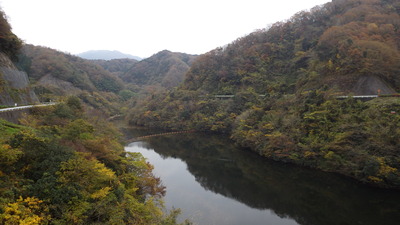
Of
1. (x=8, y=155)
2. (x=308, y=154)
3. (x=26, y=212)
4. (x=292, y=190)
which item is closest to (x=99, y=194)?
(x=26, y=212)

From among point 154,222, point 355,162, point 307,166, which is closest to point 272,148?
point 307,166

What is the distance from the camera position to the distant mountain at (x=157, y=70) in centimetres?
12900

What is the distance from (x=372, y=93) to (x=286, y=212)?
2243 centimetres

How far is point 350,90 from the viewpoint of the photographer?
32812mm

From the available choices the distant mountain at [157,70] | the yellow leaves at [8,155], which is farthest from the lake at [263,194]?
the distant mountain at [157,70]

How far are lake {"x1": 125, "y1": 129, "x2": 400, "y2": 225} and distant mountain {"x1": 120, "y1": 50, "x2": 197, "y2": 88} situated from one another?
311 ft

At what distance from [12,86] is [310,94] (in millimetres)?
34503

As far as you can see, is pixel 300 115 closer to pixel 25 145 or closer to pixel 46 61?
pixel 25 145

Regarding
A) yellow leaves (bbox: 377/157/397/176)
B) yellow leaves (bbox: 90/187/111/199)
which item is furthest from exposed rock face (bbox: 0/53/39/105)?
yellow leaves (bbox: 377/157/397/176)

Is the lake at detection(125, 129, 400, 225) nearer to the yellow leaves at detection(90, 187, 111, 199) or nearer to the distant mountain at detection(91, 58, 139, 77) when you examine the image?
the yellow leaves at detection(90, 187, 111, 199)

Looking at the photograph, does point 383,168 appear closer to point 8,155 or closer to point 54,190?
point 54,190

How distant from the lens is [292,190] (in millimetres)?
22516

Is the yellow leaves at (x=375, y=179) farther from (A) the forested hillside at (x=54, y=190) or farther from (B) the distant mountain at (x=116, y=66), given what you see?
(B) the distant mountain at (x=116, y=66)

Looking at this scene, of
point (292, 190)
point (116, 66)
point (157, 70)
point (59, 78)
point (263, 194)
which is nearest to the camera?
point (263, 194)
